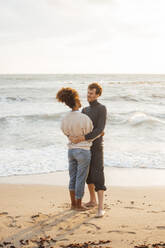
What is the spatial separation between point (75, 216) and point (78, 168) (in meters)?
0.62

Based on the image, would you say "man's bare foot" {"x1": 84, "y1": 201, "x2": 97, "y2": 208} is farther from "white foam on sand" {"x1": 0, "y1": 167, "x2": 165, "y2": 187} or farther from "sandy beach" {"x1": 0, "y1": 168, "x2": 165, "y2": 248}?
"white foam on sand" {"x1": 0, "y1": 167, "x2": 165, "y2": 187}

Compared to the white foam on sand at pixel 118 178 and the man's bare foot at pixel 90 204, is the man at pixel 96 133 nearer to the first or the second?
the man's bare foot at pixel 90 204

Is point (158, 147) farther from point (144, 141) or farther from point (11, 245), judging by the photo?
point (11, 245)

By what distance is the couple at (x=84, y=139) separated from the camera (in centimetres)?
384

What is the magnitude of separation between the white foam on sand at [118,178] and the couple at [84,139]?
178 centimetres

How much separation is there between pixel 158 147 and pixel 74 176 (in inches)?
206

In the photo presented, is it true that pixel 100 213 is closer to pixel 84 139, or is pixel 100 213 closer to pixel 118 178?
pixel 84 139

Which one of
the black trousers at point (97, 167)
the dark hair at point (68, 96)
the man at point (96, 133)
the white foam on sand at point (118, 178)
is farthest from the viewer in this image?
the white foam on sand at point (118, 178)

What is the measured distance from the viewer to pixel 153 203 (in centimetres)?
468

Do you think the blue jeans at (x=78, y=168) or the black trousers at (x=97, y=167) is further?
the black trousers at (x=97, y=167)

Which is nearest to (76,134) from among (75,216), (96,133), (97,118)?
(96,133)

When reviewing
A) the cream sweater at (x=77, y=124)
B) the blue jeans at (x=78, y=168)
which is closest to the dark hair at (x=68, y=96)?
the cream sweater at (x=77, y=124)

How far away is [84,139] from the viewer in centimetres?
384

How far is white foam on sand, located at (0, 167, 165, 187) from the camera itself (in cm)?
590
